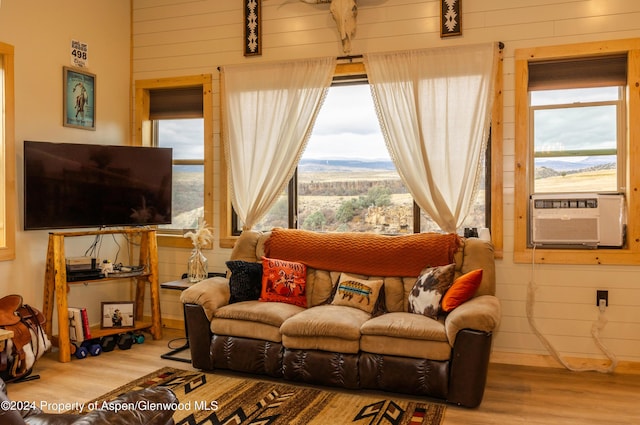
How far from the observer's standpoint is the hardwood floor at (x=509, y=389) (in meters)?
3.14

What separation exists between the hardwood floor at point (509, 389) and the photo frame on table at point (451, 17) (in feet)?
8.49

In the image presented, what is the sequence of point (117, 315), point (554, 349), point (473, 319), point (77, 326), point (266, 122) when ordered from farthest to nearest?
point (266, 122) < point (117, 315) < point (77, 326) < point (554, 349) < point (473, 319)

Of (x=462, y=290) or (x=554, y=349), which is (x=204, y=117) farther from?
(x=554, y=349)

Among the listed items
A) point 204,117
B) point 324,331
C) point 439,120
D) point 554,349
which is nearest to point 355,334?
point 324,331

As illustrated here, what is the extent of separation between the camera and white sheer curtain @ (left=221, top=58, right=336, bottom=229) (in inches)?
185

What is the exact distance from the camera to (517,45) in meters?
4.19

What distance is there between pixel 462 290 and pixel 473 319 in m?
0.38

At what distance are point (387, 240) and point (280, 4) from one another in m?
2.32

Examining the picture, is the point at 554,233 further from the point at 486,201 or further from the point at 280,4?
the point at 280,4

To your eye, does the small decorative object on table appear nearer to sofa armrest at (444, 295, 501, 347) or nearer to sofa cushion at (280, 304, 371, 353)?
sofa cushion at (280, 304, 371, 353)

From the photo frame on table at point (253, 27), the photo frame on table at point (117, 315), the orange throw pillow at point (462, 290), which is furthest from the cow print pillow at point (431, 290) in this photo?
the photo frame on table at point (253, 27)

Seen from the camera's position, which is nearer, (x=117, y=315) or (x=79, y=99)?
(x=117, y=315)

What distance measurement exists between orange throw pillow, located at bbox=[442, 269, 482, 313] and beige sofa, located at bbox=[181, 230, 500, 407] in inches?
2.6

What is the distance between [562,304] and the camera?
13.4 feet
